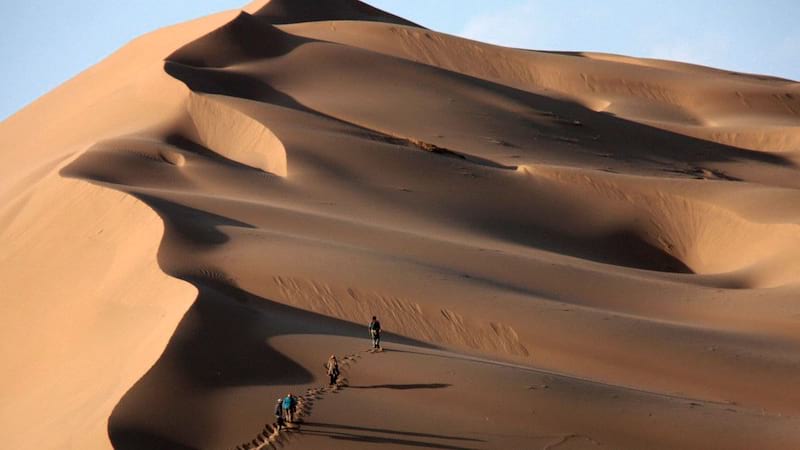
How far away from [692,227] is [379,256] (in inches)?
370

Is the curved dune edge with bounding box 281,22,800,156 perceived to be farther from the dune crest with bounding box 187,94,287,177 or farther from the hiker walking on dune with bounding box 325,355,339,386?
the hiker walking on dune with bounding box 325,355,339,386

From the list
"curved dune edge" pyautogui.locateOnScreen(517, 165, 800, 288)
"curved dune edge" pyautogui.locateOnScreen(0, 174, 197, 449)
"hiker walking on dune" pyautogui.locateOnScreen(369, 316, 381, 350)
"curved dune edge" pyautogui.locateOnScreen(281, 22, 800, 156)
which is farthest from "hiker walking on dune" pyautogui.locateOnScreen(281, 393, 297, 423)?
"curved dune edge" pyautogui.locateOnScreen(281, 22, 800, 156)

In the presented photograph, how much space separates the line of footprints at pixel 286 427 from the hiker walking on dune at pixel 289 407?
0.23 feet

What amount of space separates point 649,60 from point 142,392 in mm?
37681

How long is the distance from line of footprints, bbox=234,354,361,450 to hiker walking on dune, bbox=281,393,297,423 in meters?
0.07

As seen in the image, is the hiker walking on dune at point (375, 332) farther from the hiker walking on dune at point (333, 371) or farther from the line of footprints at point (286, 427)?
the line of footprints at point (286, 427)

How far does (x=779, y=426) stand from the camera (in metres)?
15.3

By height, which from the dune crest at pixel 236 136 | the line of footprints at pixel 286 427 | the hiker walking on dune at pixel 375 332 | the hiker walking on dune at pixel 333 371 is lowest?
the line of footprints at pixel 286 427

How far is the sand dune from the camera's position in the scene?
47.6ft

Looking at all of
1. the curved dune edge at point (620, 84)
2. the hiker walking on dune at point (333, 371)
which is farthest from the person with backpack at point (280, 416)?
the curved dune edge at point (620, 84)

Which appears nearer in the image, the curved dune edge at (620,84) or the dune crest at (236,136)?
the dune crest at (236,136)

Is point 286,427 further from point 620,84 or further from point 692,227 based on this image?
point 620,84

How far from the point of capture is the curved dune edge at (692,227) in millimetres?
24594

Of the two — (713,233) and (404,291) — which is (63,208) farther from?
(713,233)
